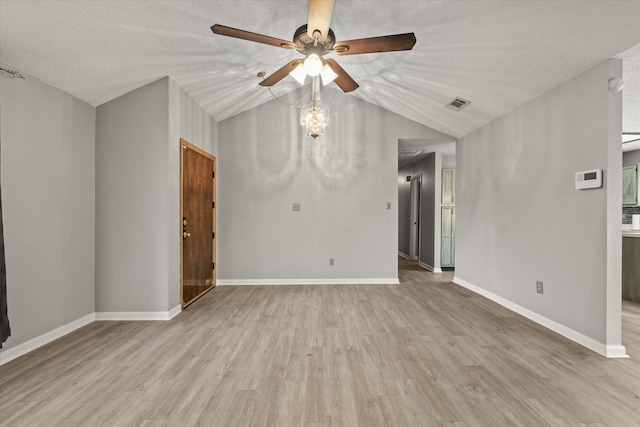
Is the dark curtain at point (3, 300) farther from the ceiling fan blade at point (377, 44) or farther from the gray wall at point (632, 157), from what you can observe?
the gray wall at point (632, 157)

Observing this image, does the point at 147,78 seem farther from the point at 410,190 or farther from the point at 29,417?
the point at 410,190

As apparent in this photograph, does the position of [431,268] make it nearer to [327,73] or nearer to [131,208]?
[327,73]

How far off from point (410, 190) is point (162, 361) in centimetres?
712

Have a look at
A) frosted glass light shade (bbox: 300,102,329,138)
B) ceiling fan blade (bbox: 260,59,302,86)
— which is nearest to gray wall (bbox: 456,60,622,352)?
frosted glass light shade (bbox: 300,102,329,138)

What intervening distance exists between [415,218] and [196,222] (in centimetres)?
539

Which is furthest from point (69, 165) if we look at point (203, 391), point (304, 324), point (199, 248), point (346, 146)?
point (346, 146)

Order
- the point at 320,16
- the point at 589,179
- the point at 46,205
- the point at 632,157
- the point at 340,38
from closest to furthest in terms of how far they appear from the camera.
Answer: the point at 320,16 → the point at 589,179 → the point at 46,205 → the point at 340,38 → the point at 632,157

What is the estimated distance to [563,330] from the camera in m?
3.08

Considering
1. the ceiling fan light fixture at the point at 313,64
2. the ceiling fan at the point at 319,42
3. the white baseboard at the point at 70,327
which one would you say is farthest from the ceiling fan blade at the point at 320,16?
the white baseboard at the point at 70,327

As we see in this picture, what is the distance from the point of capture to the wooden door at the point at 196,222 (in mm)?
3994

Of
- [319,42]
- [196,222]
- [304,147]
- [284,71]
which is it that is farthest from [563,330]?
[196,222]

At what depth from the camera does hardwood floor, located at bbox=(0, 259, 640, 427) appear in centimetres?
186

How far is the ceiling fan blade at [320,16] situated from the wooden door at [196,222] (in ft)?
8.22

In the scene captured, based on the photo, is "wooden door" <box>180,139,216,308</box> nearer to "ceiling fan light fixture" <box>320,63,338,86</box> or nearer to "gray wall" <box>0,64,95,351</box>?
"gray wall" <box>0,64,95,351</box>
